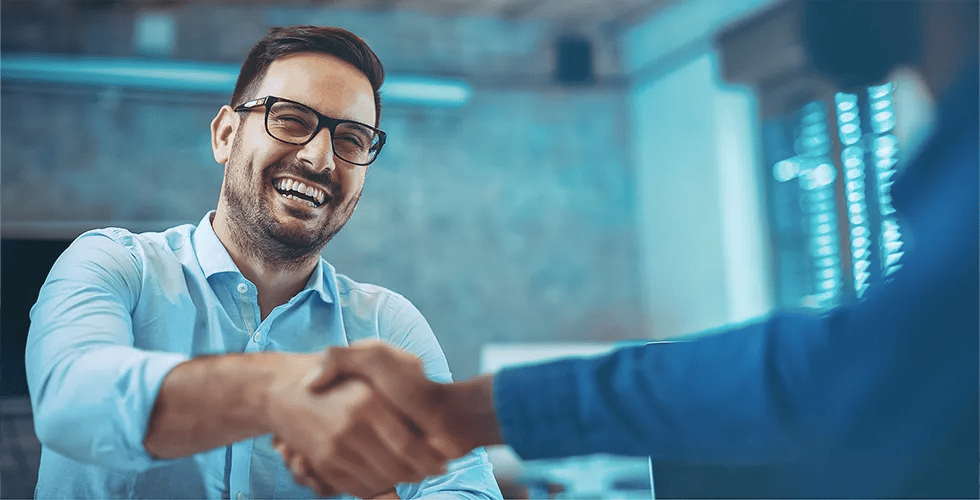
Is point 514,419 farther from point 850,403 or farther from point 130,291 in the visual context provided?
point 130,291

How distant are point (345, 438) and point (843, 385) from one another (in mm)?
344

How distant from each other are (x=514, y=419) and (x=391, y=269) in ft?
8.30

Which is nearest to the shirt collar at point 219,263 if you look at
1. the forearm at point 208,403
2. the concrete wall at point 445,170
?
the forearm at point 208,403

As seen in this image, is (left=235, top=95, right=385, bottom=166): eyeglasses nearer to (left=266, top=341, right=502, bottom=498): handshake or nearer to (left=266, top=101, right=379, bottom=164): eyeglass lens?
(left=266, top=101, right=379, bottom=164): eyeglass lens

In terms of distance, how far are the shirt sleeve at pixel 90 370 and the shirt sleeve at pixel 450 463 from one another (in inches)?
10.6

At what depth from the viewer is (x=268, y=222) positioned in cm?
82

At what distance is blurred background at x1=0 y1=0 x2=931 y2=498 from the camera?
2578 mm

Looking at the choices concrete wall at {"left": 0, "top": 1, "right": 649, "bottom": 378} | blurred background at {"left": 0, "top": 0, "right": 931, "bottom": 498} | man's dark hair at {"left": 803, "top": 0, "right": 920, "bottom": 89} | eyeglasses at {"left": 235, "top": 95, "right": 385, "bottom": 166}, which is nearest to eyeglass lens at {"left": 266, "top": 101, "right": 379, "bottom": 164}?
eyeglasses at {"left": 235, "top": 95, "right": 385, "bottom": 166}

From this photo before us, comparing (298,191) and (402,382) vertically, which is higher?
(298,191)

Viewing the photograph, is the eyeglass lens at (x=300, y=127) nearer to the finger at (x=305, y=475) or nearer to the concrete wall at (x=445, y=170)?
the finger at (x=305, y=475)

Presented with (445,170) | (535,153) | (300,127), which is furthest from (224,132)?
(535,153)

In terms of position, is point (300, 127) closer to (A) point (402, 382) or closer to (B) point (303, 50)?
(B) point (303, 50)

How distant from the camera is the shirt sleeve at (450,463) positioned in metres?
0.87

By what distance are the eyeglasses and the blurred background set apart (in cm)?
139
